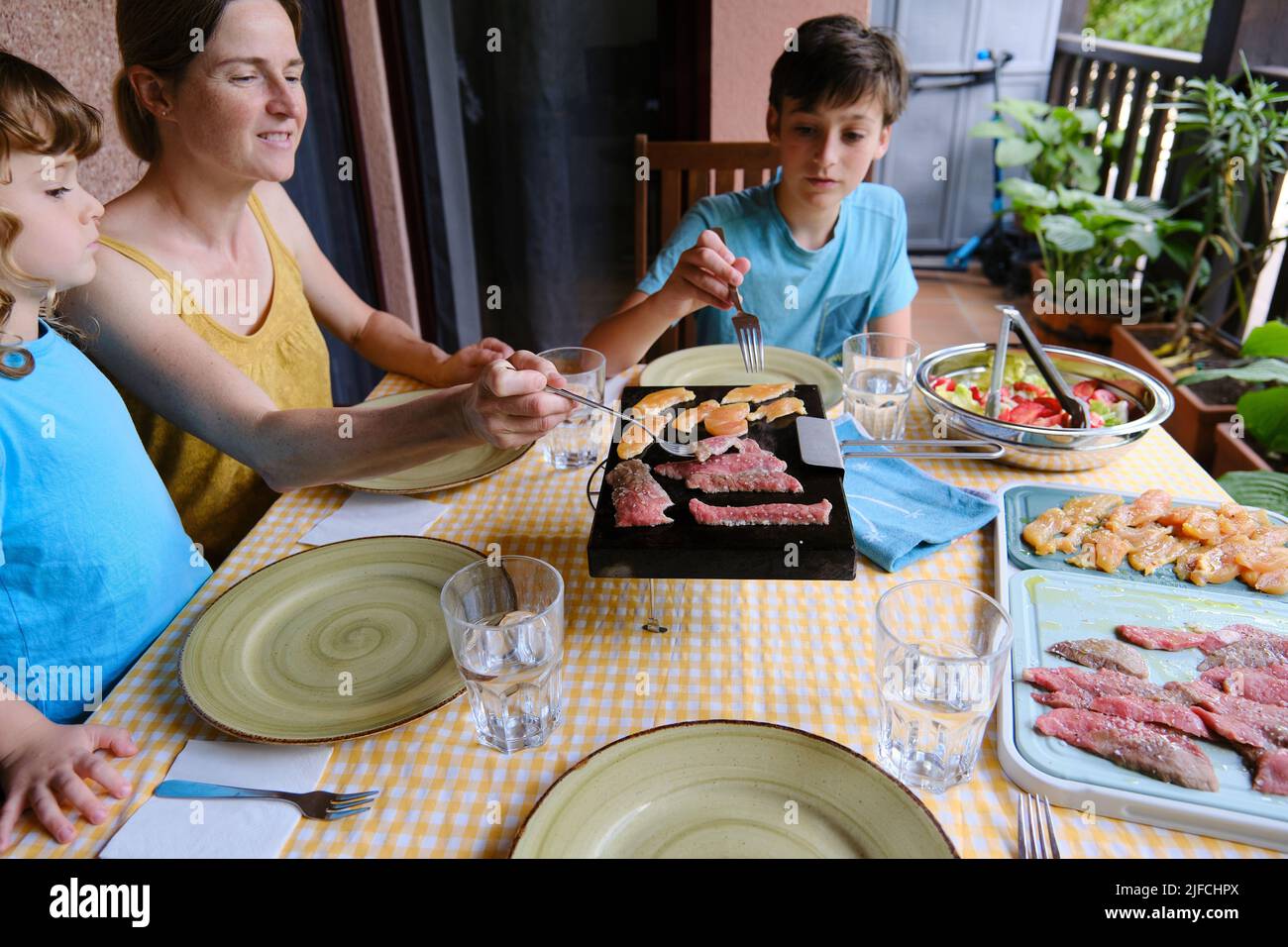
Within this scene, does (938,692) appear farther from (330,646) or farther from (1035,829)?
(330,646)

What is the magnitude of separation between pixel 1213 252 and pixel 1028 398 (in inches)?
123

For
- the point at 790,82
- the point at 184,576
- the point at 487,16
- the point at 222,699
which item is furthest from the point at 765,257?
the point at 487,16

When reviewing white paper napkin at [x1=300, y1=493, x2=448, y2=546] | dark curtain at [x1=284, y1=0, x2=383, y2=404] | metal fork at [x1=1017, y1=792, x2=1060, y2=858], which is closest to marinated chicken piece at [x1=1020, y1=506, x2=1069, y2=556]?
metal fork at [x1=1017, y1=792, x2=1060, y2=858]

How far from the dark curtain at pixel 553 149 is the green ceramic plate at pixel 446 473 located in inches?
81.9

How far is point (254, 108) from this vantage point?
150 cm

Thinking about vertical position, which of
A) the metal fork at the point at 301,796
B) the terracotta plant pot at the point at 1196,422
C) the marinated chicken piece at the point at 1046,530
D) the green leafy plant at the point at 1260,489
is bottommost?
the terracotta plant pot at the point at 1196,422

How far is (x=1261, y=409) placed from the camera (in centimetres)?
233

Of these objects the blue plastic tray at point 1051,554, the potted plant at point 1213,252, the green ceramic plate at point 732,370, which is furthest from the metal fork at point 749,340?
the potted plant at point 1213,252

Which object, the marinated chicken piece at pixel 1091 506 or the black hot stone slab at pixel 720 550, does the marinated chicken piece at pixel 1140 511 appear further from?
the black hot stone slab at pixel 720 550

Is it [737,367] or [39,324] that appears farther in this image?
[737,367]

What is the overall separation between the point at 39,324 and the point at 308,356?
63 cm

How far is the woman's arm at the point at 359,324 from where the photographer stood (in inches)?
70.4

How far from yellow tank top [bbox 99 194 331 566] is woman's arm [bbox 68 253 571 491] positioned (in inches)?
3.9
